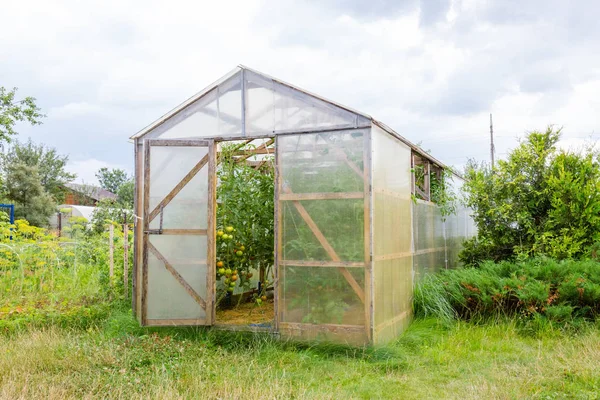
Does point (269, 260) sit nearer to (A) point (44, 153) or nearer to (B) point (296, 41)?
(B) point (296, 41)

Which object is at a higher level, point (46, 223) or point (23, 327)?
point (46, 223)

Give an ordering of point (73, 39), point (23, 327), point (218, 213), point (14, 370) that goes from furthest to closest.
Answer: point (73, 39)
point (218, 213)
point (23, 327)
point (14, 370)

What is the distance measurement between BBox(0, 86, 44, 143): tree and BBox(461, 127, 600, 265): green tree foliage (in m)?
11.7

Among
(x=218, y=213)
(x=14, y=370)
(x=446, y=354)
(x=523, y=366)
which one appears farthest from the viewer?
(x=218, y=213)

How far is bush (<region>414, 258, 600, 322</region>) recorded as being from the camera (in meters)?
6.62

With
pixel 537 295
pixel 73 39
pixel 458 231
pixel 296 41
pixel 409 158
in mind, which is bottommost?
pixel 537 295

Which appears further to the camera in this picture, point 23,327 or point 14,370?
point 23,327

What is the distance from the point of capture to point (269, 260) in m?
7.46

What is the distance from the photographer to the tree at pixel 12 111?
47.5ft

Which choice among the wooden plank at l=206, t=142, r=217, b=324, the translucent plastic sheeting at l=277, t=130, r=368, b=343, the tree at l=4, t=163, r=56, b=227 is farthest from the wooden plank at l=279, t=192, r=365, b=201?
the tree at l=4, t=163, r=56, b=227

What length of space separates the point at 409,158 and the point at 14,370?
5167 mm

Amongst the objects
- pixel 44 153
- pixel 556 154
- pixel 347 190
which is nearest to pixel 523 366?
pixel 347 190

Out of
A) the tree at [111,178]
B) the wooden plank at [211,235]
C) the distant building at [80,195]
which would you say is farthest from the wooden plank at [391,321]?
the tree at [111,178]

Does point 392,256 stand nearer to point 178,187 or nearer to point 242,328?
point 242,328
